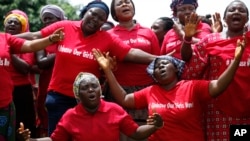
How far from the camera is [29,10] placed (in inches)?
903

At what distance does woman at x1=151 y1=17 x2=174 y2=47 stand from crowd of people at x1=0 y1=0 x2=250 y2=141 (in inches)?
28.5

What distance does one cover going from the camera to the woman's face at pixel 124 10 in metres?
6.67

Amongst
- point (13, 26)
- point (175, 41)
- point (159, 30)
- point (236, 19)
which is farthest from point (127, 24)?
point (13, 26)

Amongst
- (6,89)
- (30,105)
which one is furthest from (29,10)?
(6,89)

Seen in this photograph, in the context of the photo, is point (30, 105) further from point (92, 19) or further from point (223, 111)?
point (223, 111)

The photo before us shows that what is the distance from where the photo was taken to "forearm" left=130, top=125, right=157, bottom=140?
5449 mm

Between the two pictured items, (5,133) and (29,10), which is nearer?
(5,133)

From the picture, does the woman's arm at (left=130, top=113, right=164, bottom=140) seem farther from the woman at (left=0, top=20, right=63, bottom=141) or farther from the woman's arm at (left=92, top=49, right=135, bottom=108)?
the woman at (left=0, top=20, right=63, bottom=141)

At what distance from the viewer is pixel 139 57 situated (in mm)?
6250

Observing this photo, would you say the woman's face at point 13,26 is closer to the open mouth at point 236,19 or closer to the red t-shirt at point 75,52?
the red t-shirt at point 75,52

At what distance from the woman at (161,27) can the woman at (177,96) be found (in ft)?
5.49

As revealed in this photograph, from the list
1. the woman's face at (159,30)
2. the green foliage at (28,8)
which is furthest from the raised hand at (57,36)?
the green foliage at (28,8)

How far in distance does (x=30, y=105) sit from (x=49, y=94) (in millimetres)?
1101

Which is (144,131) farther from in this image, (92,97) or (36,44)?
(36,44)
